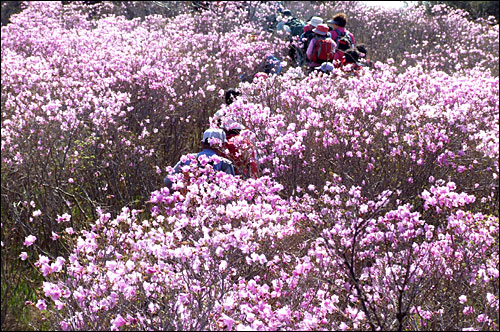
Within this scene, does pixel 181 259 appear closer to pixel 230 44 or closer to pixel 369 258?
pixel 369 258

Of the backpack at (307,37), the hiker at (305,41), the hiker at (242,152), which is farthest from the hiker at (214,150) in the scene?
the backpack at (307,37)

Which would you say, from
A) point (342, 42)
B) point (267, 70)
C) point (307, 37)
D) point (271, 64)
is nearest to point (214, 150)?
point (271, 64)

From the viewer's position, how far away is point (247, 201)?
5.74 meters

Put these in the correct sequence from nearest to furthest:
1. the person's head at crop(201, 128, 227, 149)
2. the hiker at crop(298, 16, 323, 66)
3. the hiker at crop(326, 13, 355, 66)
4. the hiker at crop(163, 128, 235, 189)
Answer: the hiker at crop(163, 128, 235, 189) < the person's head at crop(201, 128, 227, 149) < the hiker at crop(326, 13, 355, 66) < the hiker at crop(298, 16, 323, 66)

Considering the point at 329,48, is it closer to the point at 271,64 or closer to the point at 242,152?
the point at 271,64

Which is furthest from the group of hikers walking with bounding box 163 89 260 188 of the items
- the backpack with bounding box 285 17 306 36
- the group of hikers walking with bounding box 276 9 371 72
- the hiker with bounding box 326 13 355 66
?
the backpack with bounding box 285 17 306 36

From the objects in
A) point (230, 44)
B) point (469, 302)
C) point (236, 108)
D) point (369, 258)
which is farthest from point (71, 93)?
point (469, 302)

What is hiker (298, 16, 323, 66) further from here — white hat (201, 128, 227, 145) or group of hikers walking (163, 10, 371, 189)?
white hat (201, 128, 227, 145)

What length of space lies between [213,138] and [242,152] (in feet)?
1.26

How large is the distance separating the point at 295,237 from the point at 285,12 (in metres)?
15.8

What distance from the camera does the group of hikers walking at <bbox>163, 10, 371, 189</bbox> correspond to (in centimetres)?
639

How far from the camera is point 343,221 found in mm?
4711

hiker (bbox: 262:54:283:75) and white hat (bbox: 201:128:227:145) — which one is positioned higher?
white hat (bbox: 201:128:227:145)

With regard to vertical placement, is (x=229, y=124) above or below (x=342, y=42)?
above
